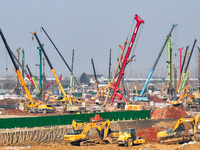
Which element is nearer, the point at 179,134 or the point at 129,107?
the point at 179,134

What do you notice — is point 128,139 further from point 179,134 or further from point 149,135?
point 149,135

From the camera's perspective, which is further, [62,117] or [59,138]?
[62,117]

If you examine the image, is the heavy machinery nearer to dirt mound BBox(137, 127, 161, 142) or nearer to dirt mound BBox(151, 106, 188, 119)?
dirt mound BBox(137, 127, 161, 142)

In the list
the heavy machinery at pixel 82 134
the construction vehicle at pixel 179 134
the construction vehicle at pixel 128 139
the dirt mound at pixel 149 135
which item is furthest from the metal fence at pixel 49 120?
the construction vehicle at pixel 179 134

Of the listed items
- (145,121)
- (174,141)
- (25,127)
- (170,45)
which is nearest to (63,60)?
(170,45)

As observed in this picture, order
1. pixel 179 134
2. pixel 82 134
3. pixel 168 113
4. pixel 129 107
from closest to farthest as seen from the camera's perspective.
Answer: pixel 82 134, pixel 179 134, pixel 168 113, pixel 129 107

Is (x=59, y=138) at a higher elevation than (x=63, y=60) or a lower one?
lower

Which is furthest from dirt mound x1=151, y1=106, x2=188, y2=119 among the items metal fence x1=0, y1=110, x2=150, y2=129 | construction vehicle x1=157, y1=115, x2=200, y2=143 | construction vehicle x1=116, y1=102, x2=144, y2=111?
construction vehicle x1=157, y1=115, x2=200, y2=143

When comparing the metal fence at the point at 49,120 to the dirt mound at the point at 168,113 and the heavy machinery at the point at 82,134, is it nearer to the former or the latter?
the heavy machinery at the point at 82,134

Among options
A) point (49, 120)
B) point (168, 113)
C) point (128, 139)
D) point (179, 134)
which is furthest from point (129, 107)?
point (128, 139)

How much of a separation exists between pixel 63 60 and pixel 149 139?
110406 mm

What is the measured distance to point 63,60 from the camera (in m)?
157

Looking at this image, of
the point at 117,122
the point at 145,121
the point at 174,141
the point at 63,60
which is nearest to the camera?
the point at 174,141

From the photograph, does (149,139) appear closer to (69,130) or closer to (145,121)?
(69,130)
